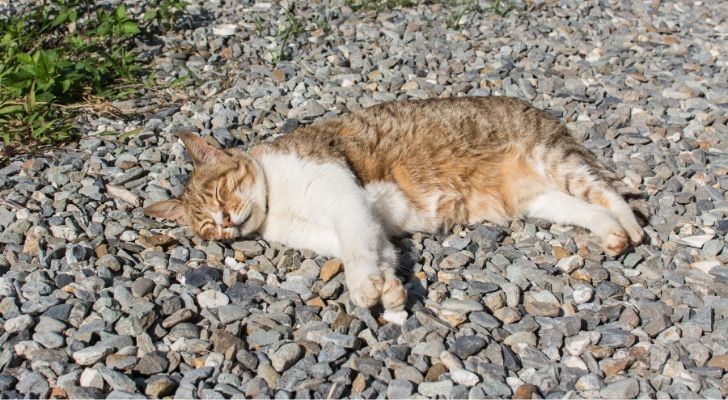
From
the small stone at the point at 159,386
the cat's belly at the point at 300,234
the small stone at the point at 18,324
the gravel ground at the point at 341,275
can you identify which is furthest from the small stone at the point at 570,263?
the small stone at the point at 18,324

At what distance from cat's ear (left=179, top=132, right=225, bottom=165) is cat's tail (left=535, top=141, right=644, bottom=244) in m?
2.16

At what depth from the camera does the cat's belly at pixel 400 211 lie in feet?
14.5

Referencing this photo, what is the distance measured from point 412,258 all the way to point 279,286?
82 centimetres

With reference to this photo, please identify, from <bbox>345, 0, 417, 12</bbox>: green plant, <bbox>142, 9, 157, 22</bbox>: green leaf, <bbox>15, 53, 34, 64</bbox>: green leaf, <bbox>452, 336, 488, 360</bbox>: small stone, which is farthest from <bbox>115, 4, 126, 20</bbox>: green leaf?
<bbox>452, 336, 488, 360</bbox>: small stone

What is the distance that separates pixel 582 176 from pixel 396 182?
1.24 m

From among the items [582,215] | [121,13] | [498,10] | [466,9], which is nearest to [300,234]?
[582,215]

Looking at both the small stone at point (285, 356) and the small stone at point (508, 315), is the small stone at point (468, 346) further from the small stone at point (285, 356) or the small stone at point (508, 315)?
the small stone at point (285, 356)

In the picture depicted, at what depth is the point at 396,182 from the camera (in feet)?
15.0

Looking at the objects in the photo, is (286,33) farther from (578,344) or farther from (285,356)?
(578,344)

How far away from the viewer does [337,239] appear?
411cm

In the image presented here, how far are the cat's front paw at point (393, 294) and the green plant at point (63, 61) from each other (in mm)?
3020

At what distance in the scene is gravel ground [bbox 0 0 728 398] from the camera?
318cm

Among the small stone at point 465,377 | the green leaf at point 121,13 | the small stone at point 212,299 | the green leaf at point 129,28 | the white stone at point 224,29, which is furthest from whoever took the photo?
the white stone at point 224,29

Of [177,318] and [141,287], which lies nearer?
[177,318]
